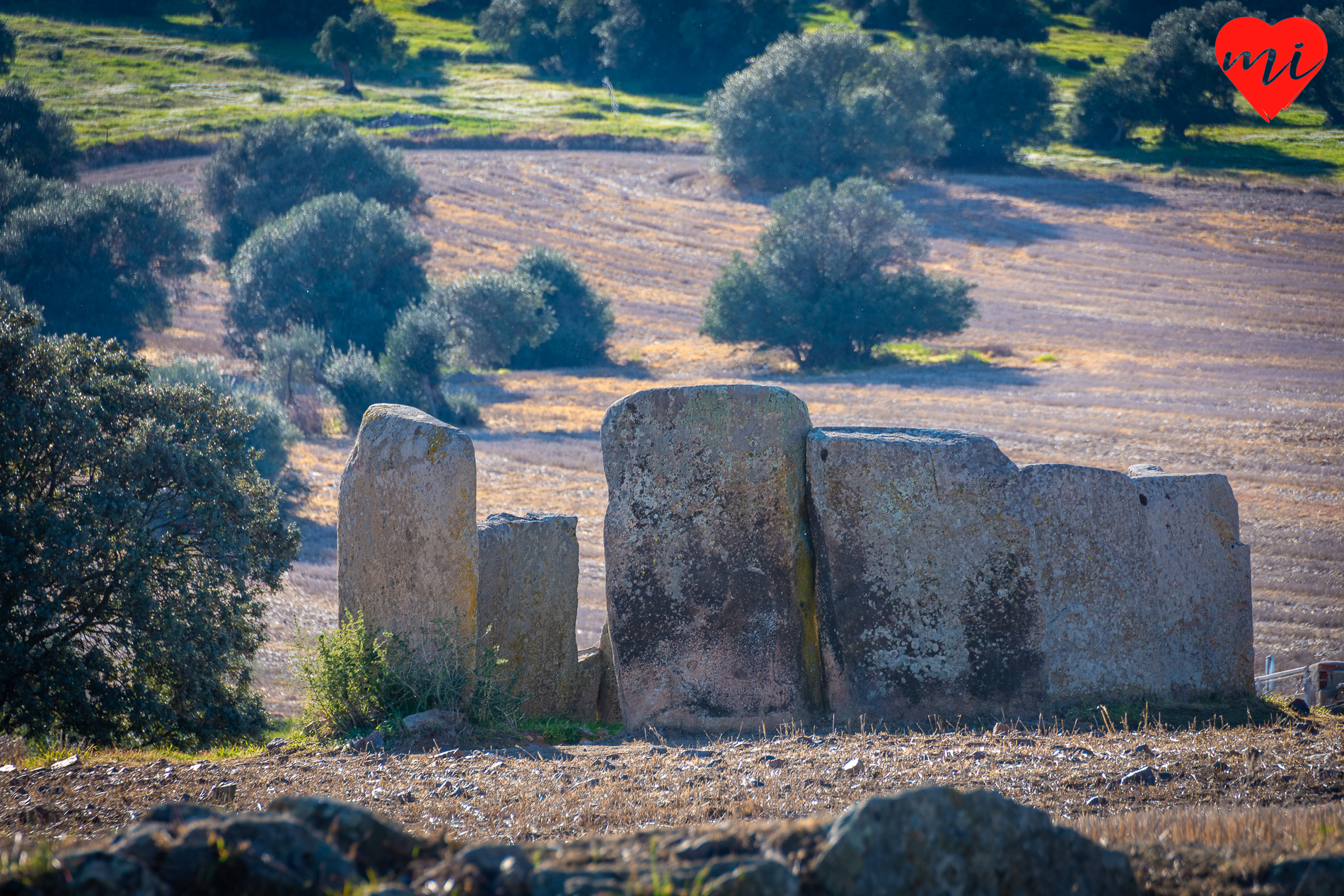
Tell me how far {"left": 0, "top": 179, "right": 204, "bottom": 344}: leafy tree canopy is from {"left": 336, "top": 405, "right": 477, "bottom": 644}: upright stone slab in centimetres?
3323

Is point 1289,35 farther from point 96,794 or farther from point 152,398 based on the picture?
point 96,794

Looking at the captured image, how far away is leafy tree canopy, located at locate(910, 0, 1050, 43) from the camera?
229 feet

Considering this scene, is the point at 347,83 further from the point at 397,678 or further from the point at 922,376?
the point at 397,678

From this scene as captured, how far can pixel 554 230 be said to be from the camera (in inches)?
1922

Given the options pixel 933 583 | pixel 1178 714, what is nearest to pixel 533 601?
pixel 933 583

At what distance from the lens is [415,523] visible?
830 cm

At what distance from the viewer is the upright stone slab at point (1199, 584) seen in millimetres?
8227

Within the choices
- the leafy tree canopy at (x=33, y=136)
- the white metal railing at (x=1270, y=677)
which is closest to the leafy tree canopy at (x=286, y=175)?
the leafy tree canopy at (x=33, y=136)

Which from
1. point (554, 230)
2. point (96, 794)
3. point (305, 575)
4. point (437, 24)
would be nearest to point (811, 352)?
point (554, 230)

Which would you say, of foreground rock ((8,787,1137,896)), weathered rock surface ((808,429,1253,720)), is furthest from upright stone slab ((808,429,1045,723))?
foreground rock ((8,787,1137,896))

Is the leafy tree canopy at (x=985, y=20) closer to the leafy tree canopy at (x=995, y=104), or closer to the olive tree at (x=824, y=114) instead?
the leafy tree canopy at (x=995, y=104)

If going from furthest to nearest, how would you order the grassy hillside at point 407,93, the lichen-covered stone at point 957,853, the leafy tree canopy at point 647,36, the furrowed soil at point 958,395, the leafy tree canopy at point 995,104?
the leafy tree canopy at point 647,36 < the leafy tree canopy at point 995,104 < the grassy hillside at point 407,93 < the furrowed soil at point 958,395 < the lichen-covered stone at point 957,853

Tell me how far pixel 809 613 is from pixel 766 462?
4.10 feet

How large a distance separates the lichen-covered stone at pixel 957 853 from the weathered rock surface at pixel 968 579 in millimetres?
4561
